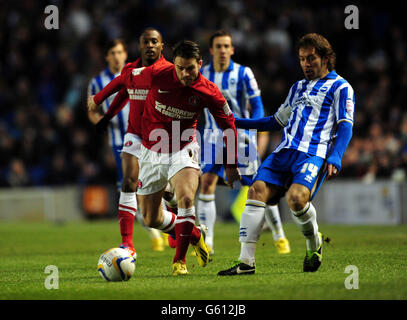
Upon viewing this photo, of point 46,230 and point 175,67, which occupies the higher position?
point 175,67

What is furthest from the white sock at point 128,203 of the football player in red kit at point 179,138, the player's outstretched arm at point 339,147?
the player's outstretched arm at point 339,147

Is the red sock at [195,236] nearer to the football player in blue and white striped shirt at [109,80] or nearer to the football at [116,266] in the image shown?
the football at [116,266]

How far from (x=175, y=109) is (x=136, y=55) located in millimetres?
13683

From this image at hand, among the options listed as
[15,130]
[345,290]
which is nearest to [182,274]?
[345,290]

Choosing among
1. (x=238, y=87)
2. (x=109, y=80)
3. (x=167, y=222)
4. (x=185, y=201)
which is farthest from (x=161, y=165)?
(x=109, y=80)

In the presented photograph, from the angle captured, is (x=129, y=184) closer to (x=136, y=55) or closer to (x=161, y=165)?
(x=161, y=165)

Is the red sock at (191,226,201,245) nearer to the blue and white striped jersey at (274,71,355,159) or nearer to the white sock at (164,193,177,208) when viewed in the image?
the blue and white striped jersey at (274,71,355,159)

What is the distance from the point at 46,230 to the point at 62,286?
30.9 ft

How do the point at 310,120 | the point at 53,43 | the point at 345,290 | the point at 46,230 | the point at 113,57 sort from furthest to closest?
1. the point at 53,43
2. the point at 46,230
3. the point at 113,57
4. the point at 310,120
5. the point at 345,290

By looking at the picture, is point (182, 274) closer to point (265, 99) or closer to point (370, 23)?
point (265, 99)

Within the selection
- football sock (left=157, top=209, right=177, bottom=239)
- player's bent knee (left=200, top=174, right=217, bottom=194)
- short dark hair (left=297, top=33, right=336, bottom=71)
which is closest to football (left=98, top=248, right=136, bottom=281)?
football sock (left=157, top=209, right=177, bottom=239)

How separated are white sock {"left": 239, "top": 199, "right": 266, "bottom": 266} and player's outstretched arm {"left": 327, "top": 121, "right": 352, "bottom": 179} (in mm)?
724

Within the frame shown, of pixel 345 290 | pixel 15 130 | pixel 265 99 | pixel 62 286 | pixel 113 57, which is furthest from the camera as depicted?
pixel 15 130

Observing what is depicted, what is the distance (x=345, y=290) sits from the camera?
5336 millimetres
